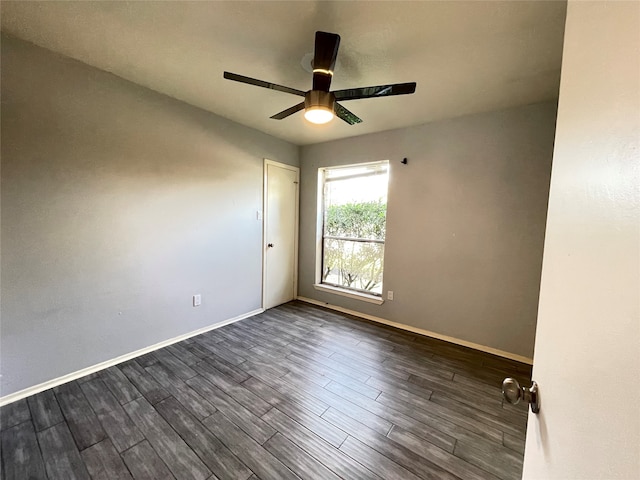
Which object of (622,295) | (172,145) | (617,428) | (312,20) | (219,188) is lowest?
(617,428)

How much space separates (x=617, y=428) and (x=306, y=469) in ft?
4.71

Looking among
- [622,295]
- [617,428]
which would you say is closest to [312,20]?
[622,295]

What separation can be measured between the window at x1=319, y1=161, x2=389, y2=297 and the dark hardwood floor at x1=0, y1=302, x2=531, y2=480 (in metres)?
1.20

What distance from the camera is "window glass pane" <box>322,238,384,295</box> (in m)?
3.39

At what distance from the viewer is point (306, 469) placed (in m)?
1.34

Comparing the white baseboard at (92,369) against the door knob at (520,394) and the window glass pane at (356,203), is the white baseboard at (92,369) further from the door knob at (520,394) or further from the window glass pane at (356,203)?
the door knob at (520,394)

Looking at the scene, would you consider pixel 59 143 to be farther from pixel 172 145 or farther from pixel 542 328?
pixel 542 328

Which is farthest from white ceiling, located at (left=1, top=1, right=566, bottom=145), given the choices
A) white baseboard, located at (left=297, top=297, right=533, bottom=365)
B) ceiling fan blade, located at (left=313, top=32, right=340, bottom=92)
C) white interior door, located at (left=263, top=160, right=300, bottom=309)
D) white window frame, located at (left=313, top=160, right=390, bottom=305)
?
white baseboard, located at (left=297, top=297, right=533, bottom=365)

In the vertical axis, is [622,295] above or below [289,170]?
below

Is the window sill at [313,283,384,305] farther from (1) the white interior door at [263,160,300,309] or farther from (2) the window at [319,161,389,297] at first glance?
(1) the white interior door at [263,160,300,309]

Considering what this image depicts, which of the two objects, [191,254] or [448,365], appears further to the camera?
[191,254]

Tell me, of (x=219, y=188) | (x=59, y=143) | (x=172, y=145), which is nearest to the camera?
(x=59, y=143)

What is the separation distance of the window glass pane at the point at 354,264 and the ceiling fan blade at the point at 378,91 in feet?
6.69

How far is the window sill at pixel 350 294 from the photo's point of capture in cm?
328
